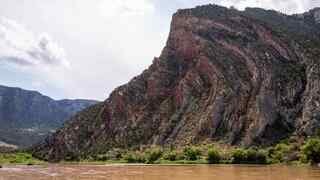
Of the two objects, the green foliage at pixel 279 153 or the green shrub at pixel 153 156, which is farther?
the green shrub at pixel 153 156

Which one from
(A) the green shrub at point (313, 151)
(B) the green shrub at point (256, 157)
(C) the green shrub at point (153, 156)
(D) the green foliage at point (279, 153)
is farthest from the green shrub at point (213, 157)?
(A) the green shrub at point (313, 151)

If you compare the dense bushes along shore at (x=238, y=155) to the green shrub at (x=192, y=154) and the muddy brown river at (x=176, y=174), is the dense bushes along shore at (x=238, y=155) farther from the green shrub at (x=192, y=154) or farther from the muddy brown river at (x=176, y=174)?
the muddy brown river at (x=176, y=174)

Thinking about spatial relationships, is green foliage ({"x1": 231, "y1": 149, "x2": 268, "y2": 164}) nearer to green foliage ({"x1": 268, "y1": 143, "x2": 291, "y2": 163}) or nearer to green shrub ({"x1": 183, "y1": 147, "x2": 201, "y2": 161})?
green foliage ({"x1": 268, "y1": 143, "x2": 291, "y2": 163})

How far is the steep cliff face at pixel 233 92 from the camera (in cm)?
15875

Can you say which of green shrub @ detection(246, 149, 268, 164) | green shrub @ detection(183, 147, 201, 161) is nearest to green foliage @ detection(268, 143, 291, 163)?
green shrub @ detection(246, 149, 268, 164)

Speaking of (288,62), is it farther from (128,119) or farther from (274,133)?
(128,119)

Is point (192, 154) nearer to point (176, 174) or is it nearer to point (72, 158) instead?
point (72, 158)

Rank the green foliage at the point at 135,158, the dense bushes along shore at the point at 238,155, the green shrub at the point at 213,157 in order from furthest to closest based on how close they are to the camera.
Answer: the green foliage at the point at 135,158
the green shrub at the point at 213,157
the dense bushes along shore at the point at 238,155

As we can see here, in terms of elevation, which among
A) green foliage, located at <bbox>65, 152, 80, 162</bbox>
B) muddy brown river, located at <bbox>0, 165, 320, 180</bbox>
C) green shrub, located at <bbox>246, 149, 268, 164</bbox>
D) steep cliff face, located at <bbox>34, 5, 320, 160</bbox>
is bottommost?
muddy brown river, located at <bbox>0, 165, 320, 180</bbox>

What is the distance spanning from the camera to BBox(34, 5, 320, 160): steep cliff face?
159 m

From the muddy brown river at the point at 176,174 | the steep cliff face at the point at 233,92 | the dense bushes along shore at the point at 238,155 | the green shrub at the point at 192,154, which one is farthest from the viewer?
the steep cliff face at the point at 233,92

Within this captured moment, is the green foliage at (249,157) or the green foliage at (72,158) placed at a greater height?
the green foliage at (72,158)

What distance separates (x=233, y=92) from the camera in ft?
561

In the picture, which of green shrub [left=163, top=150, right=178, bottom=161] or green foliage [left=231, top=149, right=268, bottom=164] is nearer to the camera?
green foliage [left=231, top=149, right=268, bottom=164]
